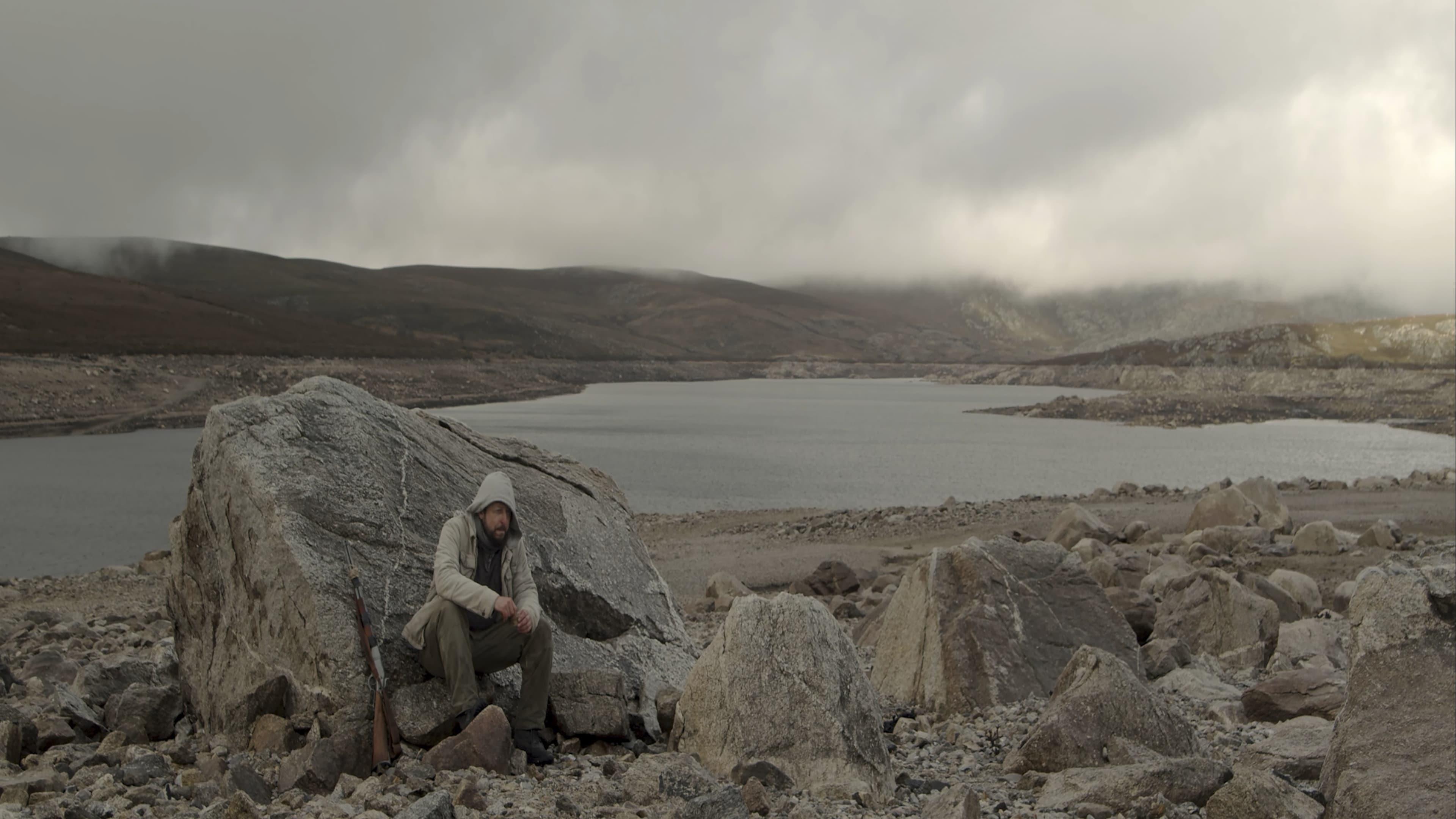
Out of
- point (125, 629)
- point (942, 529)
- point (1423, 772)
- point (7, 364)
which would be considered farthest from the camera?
point (7, 364)

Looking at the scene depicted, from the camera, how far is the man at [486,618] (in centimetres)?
579

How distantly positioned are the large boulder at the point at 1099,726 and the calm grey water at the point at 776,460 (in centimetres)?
2172

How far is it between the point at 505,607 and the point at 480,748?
0.78 meters

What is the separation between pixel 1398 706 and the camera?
4.93 meters

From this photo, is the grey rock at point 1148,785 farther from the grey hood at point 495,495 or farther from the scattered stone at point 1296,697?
Result: the grey hood at point 495,495

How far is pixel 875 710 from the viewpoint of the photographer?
5.95 meters

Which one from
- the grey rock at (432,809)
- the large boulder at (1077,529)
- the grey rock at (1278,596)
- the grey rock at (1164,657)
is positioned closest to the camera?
the grey rock at (432,809)

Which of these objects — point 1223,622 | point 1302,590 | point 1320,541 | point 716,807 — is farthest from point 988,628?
point 1320,541

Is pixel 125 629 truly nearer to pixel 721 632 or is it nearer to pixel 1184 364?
pixel 721 632

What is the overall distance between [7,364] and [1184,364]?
436 ft

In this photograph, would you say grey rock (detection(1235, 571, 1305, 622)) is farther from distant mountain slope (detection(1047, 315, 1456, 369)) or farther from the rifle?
distant mountain slope (detection(1047, 315, 1456, 369))

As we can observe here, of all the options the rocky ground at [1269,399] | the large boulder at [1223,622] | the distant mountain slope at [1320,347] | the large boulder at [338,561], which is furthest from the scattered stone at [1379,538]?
the distant mountain slope at [1320,347]

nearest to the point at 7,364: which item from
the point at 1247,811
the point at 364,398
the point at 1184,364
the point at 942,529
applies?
the point at 942,529

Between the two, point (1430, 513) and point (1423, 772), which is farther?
point (1430, 513)
